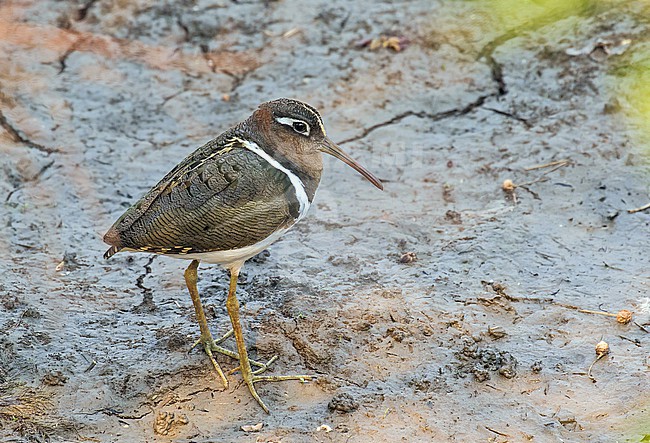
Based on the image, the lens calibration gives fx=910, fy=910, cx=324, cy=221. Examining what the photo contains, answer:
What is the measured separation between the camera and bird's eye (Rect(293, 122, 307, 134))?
5.25m

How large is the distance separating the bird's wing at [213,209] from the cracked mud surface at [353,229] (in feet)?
2.75

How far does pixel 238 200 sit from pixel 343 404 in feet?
Result: 4.14

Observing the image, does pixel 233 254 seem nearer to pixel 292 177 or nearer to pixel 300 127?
pixel 292 177

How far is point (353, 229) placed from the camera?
6629 mm

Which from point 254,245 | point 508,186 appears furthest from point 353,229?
point 254,245

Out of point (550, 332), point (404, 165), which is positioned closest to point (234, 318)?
point (550, 332)

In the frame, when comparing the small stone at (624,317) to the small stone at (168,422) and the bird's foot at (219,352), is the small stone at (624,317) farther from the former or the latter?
the small stone at (168,422)

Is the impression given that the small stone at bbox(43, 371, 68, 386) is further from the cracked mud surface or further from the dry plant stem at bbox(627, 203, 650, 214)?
the dry plant stem at bbox(627, 203, 650, 214)

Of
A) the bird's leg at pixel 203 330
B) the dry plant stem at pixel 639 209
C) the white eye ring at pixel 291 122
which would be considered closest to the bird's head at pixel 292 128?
the white eye ring at pixel 291 122

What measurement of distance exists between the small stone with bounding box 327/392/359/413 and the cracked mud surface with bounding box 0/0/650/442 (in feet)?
0.05

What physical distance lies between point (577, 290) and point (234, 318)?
228cm

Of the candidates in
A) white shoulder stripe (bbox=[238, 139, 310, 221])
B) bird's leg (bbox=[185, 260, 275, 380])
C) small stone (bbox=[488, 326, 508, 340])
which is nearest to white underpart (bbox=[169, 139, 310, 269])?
white shoulder stripe (bbox=[238, 139, 310, 221])

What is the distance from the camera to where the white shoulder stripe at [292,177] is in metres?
5.16

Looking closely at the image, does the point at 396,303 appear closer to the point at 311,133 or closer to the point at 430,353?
the point at 430,353
